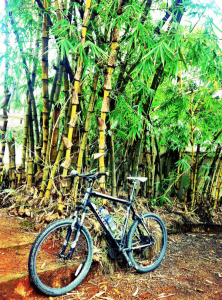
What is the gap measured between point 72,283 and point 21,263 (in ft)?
1.49

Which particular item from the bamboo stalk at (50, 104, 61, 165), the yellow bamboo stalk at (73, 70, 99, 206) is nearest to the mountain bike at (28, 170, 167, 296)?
the yellow bamboo stalk at (73, 70, 99, 206)

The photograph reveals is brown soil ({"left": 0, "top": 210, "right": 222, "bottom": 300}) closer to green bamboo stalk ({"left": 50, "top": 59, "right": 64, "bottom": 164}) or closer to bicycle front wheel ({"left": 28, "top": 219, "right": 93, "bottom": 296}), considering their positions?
bicycle front wheel ({"left": 28, "top": 219, "right": 93, "bottom": 296})

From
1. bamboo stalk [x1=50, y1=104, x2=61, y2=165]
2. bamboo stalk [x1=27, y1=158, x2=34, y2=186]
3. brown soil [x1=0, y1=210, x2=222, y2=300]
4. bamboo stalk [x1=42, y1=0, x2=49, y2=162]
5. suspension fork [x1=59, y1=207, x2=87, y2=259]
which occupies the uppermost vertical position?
bamboo stalk [x1=42, y1=0, x2=49, y2=162]

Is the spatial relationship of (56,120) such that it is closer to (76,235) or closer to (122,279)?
(76,235)

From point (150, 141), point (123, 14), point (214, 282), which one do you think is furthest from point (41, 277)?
point (150, 141)

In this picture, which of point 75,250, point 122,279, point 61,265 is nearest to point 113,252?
point 122,279

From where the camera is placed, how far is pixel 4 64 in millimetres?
3047

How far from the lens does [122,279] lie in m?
2.33

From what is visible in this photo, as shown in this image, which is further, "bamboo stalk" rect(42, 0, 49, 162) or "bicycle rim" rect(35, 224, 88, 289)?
"bamboo stalk" rect(42, 0, 49, 162)

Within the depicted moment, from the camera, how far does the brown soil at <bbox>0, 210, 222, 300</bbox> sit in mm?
1884

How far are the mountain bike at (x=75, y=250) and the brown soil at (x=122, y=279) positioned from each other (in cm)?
10

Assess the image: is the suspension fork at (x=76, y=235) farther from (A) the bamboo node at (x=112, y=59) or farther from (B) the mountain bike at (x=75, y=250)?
(A) the bamboo node at (x=112, y=59)

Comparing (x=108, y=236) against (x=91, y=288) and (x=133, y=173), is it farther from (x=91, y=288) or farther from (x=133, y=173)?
(x=133, y=173)

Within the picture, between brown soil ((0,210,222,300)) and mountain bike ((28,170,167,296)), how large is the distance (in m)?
0.10
